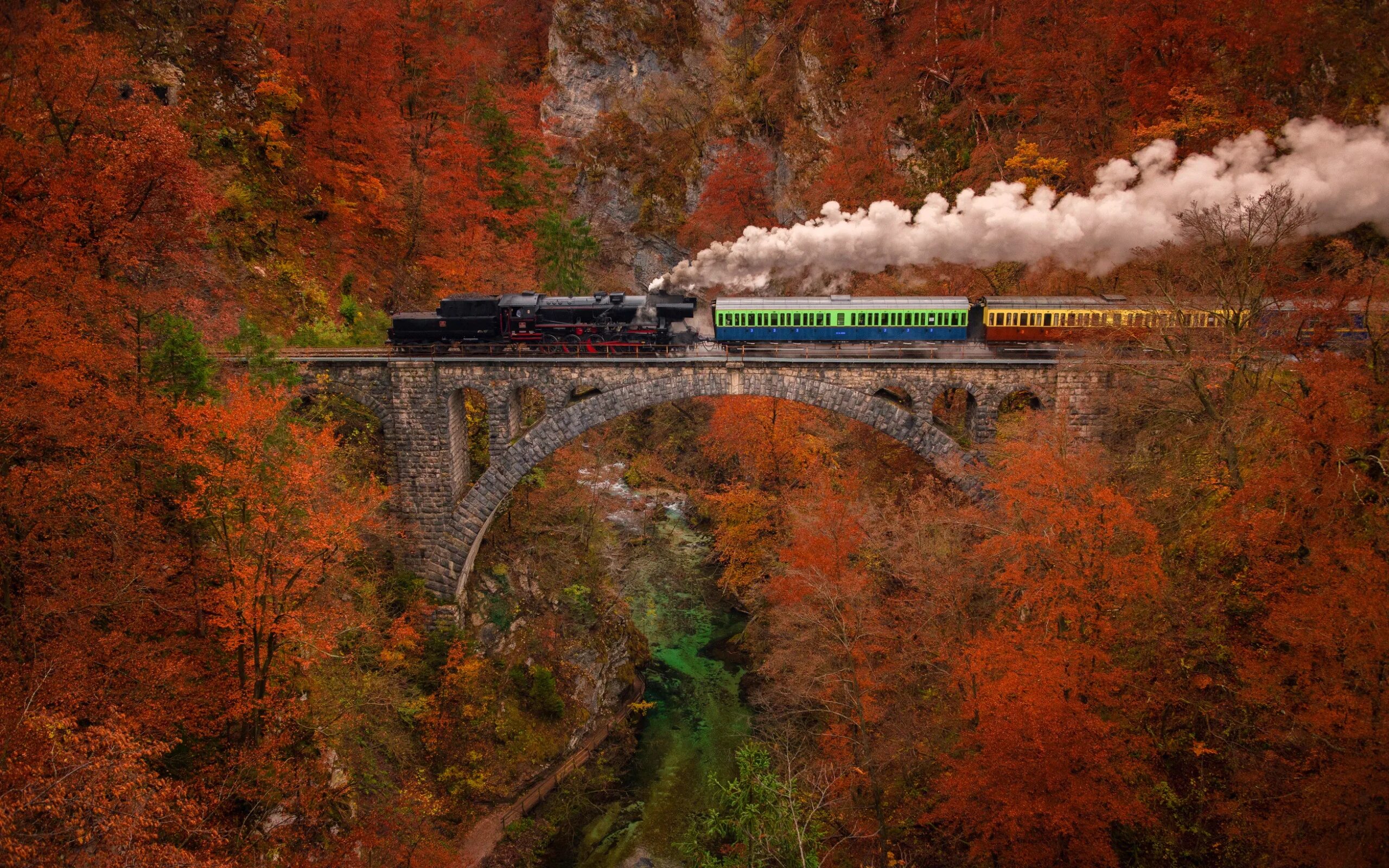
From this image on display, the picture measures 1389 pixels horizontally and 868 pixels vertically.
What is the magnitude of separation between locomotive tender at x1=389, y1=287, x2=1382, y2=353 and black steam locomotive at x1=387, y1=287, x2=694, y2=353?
0.03 meters

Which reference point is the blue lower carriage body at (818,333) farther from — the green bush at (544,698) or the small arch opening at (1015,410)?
the green bush at (544,698)

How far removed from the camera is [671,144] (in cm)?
5231

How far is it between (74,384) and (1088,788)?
848 inches

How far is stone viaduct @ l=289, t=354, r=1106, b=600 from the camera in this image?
24953 mm

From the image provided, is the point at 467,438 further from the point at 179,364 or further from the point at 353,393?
the point at 179,364

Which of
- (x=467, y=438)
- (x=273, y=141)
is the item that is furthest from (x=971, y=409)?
(x=273, y=141)

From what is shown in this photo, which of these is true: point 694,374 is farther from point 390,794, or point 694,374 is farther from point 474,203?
point 474,203

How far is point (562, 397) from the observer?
2673 centimetres

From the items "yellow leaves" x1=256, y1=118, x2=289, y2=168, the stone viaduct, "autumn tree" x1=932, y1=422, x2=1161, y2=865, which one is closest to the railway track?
the stone viaduct

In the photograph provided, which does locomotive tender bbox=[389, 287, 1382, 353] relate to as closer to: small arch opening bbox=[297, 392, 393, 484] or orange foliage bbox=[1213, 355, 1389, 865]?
small arch opening bbox=[297, 392, 393, 484]

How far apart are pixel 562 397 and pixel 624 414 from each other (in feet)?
7.22

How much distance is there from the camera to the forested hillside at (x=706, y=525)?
14.6m

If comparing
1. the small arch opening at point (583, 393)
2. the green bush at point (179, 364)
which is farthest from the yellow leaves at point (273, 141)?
the small arch opening at point (583, 393)

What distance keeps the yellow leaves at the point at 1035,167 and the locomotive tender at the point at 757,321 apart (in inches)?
243
